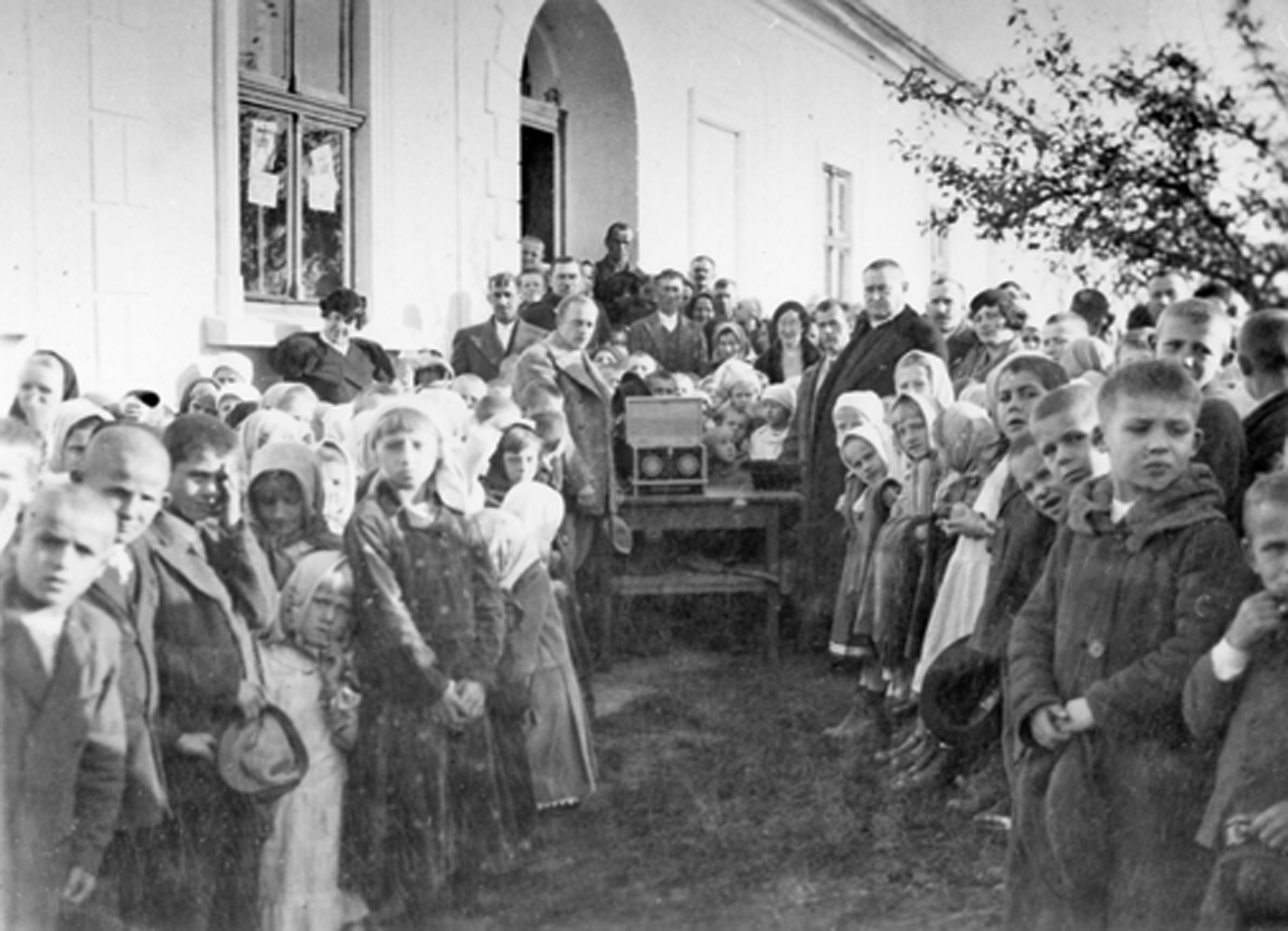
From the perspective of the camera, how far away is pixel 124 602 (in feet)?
7.67

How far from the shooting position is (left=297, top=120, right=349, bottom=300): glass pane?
3.38m

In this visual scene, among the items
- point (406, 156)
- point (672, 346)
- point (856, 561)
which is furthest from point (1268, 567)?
point (672, 346)

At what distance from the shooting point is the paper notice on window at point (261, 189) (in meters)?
3.59

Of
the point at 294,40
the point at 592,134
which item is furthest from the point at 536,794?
the point at 294,40

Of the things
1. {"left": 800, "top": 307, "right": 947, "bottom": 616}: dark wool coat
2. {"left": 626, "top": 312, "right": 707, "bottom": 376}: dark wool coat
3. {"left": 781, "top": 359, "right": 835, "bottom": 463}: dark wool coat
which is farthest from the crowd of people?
{"left": 626, "top": 312, "right": 707, "bottom": 376}: dark wool coat

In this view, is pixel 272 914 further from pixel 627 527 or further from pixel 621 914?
pixel 627 527

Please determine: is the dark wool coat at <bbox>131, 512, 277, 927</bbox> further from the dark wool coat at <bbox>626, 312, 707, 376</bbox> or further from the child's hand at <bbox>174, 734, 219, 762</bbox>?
the dark wool coat at <bbox>626, 312, 707, 376</bbox>

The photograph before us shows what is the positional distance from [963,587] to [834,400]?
1.03 m

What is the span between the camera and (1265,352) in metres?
2.29

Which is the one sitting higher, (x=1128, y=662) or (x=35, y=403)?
(x=35, y=403)

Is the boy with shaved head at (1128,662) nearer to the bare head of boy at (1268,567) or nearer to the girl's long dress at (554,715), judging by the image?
the bare head of boy at (1268,567)

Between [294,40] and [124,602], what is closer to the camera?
[124,602]

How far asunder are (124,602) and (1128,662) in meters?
1.56

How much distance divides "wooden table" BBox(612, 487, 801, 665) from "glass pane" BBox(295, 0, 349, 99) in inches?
48.1
